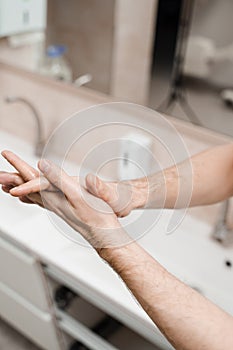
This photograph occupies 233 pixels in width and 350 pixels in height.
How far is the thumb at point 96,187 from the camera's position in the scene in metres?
0.77

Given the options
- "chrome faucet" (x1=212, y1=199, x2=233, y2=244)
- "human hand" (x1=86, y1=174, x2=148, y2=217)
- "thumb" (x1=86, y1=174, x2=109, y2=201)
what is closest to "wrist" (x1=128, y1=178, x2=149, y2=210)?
"human hand" (x1=86, y1=174, x2=148, y2=217)

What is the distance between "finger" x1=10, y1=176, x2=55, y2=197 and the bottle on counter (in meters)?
1.05

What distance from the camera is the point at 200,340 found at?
71 centimetres

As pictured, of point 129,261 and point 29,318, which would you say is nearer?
point 129,261

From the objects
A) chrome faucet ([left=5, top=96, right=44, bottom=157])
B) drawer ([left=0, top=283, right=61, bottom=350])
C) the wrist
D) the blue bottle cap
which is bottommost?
drawer ([left=0, top=283, right=61, bottom=350])

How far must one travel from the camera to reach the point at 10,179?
766mm

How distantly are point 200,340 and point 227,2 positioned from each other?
3.43 feet

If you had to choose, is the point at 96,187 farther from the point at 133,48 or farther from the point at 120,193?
the point at 133,48

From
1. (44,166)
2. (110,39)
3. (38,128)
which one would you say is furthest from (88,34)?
(44,166)

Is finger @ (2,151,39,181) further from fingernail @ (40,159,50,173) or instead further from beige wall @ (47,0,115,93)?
beige wall @ (47,0,115,93)

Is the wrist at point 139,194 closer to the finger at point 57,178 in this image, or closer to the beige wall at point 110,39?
the finger at point 57,178

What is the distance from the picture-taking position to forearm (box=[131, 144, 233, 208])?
1009 mm

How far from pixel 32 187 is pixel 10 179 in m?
0.06

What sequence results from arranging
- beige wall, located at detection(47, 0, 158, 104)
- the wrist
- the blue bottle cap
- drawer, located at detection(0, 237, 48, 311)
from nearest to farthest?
the wrist
drawer, located at detection(0, 237, 48, 311)
beige wall, located at detection(47, 0, 158, 104)
the blue bottle cap
